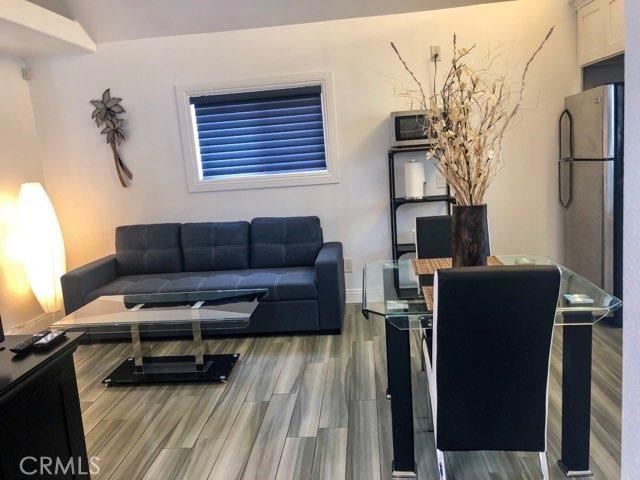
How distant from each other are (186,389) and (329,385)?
0.89 m

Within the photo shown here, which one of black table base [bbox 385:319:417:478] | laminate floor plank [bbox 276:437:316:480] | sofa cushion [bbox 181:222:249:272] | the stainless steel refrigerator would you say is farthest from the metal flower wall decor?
the stainless steel refrigerator

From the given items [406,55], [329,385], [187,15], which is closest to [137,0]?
[187,15]

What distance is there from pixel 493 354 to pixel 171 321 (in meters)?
1.99

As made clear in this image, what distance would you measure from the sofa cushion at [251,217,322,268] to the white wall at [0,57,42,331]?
202cm

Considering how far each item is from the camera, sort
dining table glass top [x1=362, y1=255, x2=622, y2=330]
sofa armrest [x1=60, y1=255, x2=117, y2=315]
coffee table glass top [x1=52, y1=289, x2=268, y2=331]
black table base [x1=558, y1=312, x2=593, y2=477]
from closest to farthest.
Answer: dining table glass top [x1=362, y1=255, x2=622, y2=330] < black table base [x1=558, y1=312, x2=593, y2=477] < coffee table glass top [x1=52, y1=289, x2=268, y2=331] < sofa armrest [x1=60, y1=255, x2=117, y2=315]

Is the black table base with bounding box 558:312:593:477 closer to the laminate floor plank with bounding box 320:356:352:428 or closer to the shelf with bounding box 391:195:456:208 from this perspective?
the laminate floor plank with bounding box 320:356:352:428

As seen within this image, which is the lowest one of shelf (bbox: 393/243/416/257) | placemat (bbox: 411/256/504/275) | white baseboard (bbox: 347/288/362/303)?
white baseboard (bbox: 347/288/362/303)

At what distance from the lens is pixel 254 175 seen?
14.3 feet

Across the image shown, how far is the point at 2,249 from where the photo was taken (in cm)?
391

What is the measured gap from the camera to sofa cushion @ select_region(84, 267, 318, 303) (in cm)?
358

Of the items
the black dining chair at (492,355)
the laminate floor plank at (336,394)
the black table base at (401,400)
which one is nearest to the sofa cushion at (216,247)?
the laminate floor plank at (336,394)

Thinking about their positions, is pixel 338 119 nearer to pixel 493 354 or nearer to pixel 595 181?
pixel 595 181

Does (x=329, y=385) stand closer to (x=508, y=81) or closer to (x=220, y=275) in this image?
(x=220, y=275)

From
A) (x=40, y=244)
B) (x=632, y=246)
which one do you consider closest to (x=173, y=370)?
(x=40, y=244)
